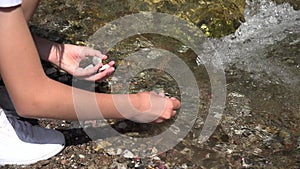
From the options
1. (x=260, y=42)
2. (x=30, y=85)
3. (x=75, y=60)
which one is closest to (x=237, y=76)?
(x=260, y=42)

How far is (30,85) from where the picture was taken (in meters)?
1.89

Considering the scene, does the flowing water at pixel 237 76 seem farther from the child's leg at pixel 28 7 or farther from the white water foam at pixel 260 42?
the child's leg at pixel 28 7

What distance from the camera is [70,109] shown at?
6.63ft

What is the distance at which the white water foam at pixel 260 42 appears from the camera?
296cm

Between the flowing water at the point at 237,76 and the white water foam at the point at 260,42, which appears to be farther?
the white water foam at the point at 260,42

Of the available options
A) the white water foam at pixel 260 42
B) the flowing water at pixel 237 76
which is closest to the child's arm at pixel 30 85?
the flowing water at pixel 237 76

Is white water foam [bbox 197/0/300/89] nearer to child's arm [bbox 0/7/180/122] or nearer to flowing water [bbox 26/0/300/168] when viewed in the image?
flowing water [bbox 26/0/300/168]

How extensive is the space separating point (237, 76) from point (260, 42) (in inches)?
17.4

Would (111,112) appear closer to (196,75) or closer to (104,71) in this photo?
(104,71)

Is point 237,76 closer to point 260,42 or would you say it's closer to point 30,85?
point 260,42

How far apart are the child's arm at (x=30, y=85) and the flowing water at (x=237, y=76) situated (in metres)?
0.43

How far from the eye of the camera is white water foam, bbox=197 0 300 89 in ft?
9.70

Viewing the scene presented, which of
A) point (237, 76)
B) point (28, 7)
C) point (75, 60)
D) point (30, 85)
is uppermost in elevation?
point (28, 7)

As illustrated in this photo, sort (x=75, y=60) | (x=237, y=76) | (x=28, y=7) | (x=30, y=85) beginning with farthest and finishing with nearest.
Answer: (x=237, y=76), (x=75, y=60), (x=28, y=7), (x=30, y=85)
